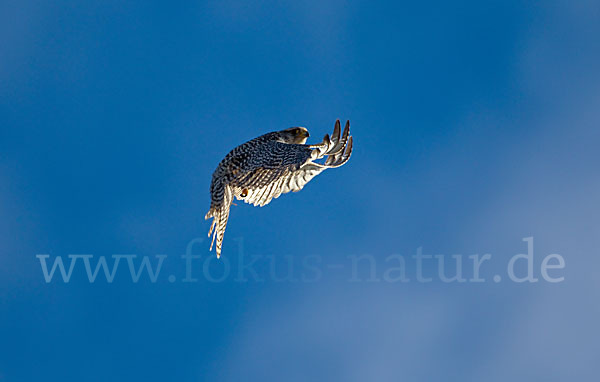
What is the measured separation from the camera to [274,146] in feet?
35.6

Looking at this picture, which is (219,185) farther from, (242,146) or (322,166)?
(322,166)

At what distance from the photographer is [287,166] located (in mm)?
10141

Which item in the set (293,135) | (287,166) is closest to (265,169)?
(287,166)

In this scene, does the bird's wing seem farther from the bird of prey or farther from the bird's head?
the bird's head

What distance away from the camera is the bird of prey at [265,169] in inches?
404

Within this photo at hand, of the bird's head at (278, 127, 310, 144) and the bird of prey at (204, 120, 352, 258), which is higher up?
the bird's head at (278, 127, 310, 144)

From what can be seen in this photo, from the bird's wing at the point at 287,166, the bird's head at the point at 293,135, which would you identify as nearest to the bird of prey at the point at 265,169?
the bird's wing at the point at 287,166

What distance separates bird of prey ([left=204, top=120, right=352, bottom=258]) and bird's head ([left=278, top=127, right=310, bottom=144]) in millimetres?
727

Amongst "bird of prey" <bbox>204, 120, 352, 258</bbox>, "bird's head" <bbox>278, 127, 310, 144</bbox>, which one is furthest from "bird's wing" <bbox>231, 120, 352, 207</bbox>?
"bird's head" <bbox>278, 127, 310, 144</bbox>

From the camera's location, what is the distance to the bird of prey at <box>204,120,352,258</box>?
10.3 m

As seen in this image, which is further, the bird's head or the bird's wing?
the bird's head

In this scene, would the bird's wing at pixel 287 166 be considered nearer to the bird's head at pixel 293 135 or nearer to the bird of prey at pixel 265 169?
the bird of prey at pixel 265 169

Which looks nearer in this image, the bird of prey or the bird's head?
the bird of prey

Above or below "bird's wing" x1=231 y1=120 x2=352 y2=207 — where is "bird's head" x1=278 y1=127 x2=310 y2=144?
above
